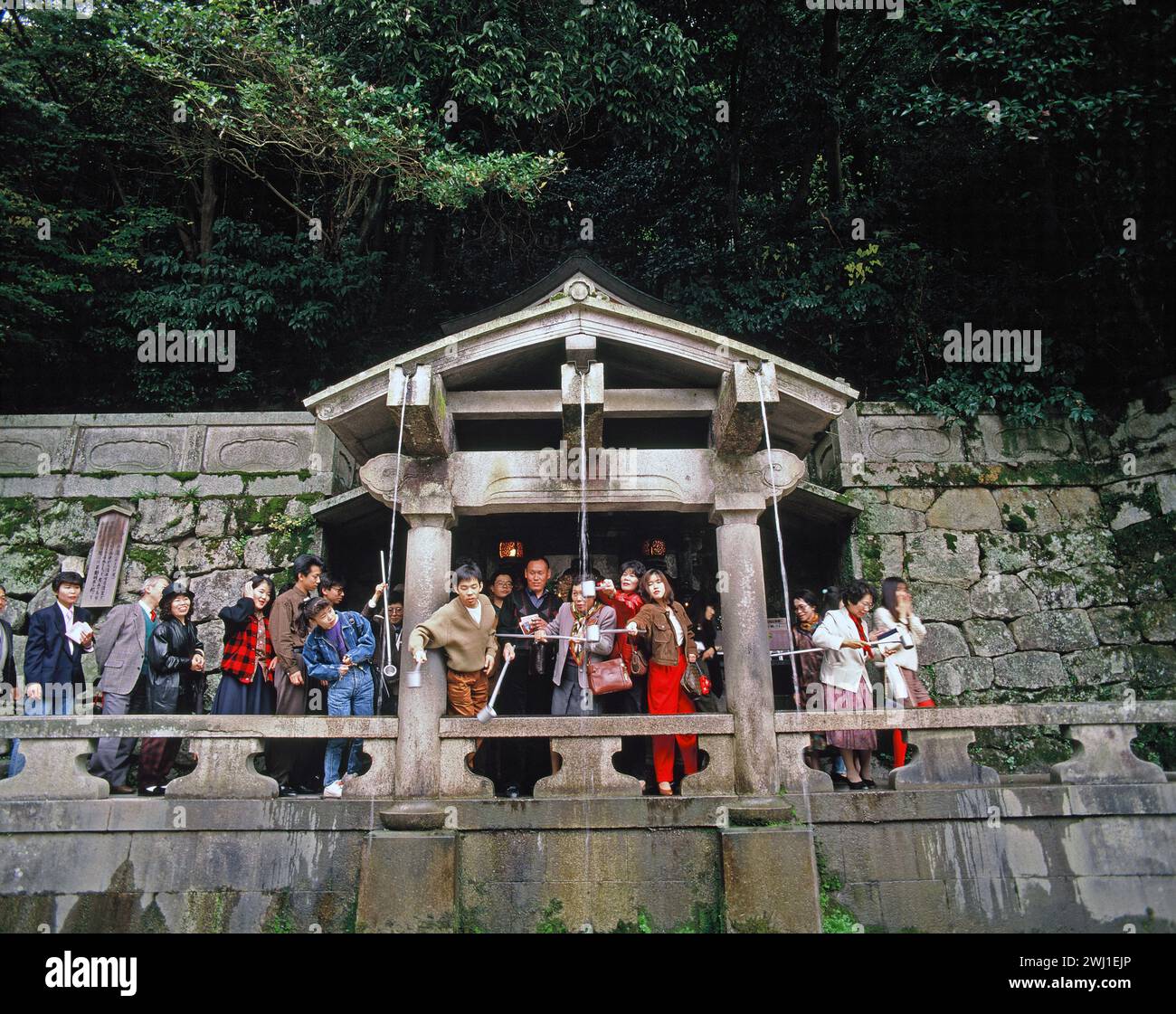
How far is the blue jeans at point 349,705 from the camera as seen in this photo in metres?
6.83

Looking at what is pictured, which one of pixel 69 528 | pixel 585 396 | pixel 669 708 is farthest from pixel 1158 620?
pixel 69 528

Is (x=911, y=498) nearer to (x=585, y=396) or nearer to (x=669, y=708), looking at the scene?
(x=669, y=708)

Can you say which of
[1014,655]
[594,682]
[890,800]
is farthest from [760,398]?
[1014,655]

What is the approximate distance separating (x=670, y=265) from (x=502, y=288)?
346 centimetres

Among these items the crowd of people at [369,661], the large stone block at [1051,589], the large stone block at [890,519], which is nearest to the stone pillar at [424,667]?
the crowd of people at [369,661]

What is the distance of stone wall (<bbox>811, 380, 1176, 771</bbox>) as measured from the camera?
32.4 feet

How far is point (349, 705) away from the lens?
699 centimetres

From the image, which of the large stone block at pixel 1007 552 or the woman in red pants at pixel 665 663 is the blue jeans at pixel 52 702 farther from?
the large stone block at pixel 1007 552

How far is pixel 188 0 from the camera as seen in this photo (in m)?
14.3

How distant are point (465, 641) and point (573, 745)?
1252 mm

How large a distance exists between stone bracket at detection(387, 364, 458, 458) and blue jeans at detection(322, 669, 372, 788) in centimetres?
214

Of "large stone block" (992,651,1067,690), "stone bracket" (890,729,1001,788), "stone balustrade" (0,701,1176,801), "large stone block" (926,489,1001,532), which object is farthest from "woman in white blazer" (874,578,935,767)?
"large stone block" (926,489,1001,532)

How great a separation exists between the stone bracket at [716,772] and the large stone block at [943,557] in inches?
197

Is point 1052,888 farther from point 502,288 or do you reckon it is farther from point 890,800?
point 502,288
